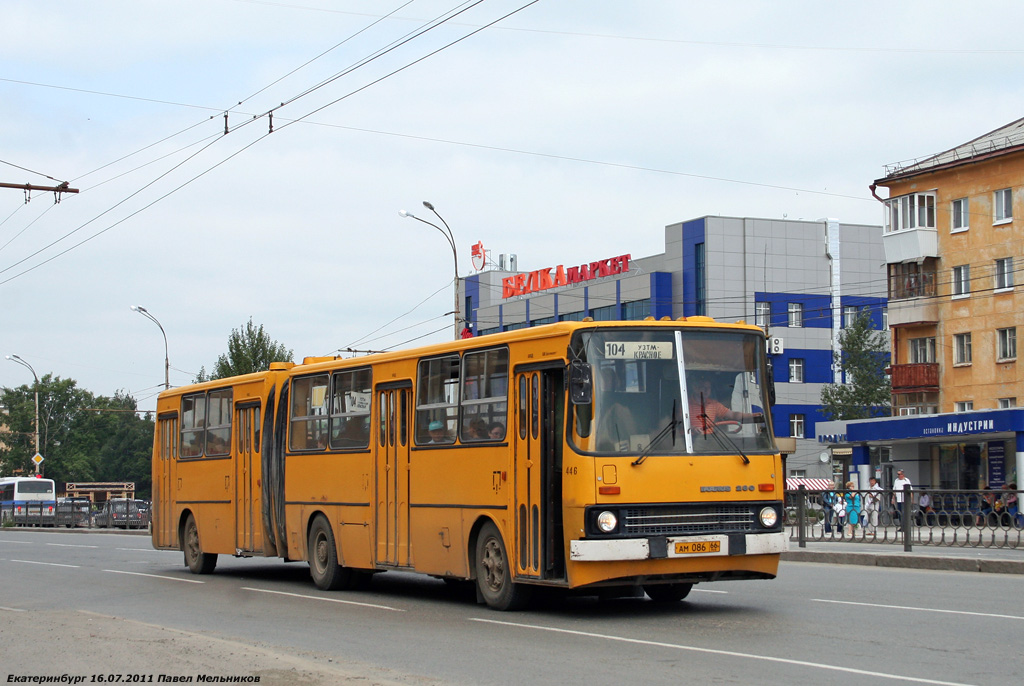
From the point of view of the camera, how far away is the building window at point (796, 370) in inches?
2968

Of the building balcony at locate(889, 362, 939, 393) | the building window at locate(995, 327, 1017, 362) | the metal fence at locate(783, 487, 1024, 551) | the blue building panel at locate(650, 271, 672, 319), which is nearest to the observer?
the metal fence at locate(783, 487, 1024, 551)

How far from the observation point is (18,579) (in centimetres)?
2114

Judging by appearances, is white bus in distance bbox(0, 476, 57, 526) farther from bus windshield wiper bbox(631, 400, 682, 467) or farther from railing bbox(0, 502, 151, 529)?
bus windshield wiper bbox(631, 400, 682, 467)

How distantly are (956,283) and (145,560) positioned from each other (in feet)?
124

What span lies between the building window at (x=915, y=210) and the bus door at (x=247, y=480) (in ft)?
134

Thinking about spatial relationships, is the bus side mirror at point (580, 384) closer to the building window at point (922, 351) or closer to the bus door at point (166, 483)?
the bus door at point (166, 483)

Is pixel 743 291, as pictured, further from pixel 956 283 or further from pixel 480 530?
pixel 480 530

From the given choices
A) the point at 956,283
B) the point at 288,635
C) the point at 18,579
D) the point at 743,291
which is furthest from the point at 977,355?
the point at 288,635

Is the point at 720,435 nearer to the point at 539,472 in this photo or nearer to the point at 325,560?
the point at 539,472

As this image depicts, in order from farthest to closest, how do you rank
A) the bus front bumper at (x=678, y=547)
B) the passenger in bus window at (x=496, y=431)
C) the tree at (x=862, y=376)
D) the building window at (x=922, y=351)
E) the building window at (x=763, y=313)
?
1. the building window at (x=763, y=313)
2. the tree at (x=862, y=376)
3. the building window at (x=922, y=351)
4. the passenger in bus window at (x=496, y=431)
5. the bus front bumper at (x=678, y=547)

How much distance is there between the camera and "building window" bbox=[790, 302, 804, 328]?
7556 cm

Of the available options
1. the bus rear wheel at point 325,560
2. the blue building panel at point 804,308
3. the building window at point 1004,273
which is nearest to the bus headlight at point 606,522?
the bus rear wheel at point 325,560

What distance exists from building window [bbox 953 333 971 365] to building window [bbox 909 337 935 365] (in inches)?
48.7

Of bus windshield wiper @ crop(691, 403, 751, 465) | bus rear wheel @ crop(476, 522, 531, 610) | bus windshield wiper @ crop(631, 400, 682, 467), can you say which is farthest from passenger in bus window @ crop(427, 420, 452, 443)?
bus windshield wiper @ crop(691, 403, 751, 465)
